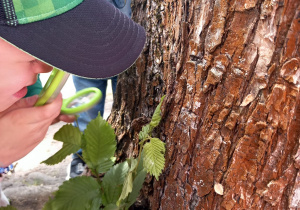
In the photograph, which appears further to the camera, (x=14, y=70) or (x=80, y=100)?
(x=80, y=100)

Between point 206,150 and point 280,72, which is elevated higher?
point 280,72

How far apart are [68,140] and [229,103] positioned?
0.70m

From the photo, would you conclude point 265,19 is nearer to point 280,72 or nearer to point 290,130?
point 280,72

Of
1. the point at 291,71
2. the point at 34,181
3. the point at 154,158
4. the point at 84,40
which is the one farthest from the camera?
the point at 34,181

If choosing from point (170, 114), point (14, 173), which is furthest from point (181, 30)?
point (14, 173)

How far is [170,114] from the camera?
103cm

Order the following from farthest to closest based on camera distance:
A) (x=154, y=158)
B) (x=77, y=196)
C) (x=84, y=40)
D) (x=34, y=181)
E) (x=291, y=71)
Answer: (x=34, y=181) < (x=77, y=196) < (x=154, y=158) < (x=84, y=40) < (x=291, y=71)

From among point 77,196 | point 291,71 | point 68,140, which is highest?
point 291,71

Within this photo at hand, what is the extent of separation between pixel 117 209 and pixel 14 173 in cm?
194

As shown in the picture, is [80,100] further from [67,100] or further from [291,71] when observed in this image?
[291,71]

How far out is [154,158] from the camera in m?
0.93

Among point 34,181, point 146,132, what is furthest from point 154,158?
point 34,181

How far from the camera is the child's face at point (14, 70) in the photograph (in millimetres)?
756

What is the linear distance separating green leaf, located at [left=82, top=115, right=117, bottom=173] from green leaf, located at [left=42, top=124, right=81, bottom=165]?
0.04m
